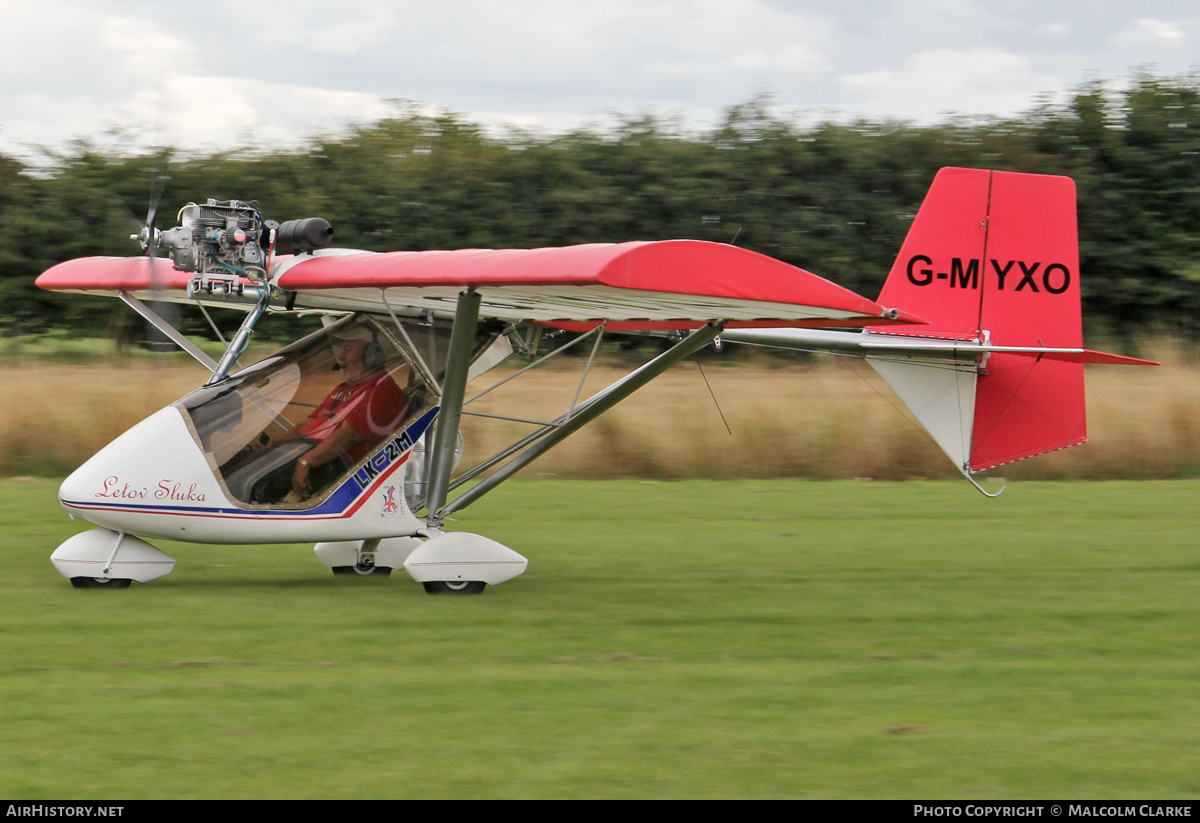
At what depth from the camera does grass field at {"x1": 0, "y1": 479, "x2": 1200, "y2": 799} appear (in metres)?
4.08

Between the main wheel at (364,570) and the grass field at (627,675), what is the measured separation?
0.64 ft

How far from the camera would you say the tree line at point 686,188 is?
1880 cm

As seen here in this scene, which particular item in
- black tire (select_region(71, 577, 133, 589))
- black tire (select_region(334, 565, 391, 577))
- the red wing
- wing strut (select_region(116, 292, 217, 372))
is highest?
the red wing

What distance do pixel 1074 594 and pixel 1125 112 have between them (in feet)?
52.6

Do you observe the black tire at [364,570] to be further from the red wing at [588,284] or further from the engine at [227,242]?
the engine at [227,242]

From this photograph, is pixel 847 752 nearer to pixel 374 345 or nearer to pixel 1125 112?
pixel 374 345

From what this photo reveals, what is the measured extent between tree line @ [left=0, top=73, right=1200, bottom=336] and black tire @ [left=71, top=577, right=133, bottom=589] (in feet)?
39.9

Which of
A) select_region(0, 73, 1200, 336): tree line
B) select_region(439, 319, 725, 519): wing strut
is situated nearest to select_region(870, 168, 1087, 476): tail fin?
select_region(439, 319, 725, 519): wing strut

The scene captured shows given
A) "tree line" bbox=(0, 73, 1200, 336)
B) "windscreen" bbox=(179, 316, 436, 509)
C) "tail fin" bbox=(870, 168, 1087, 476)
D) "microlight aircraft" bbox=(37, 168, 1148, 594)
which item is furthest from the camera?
"tree line" bbox=(0, 73, 1200, 336)

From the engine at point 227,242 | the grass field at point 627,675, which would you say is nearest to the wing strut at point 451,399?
the grass field at point 627,675

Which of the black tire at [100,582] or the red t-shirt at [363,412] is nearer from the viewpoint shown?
the black tire at [100,582]

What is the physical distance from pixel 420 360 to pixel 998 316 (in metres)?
3.97

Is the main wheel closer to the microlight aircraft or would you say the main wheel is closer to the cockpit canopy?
the microlight aircraft

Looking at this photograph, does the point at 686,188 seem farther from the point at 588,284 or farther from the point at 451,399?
the point at 588,284
